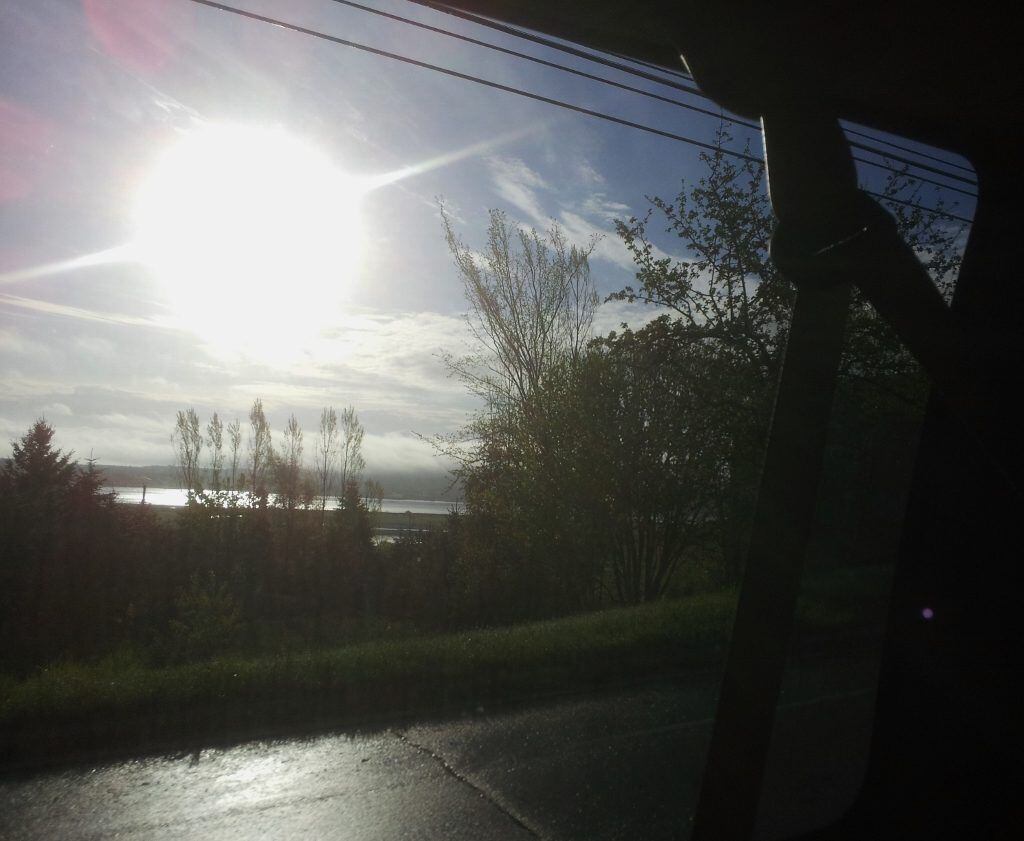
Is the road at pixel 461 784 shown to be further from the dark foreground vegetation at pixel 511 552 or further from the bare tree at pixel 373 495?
the bare tree at pixel 373 495

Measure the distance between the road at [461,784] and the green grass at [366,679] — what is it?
1.97 ft

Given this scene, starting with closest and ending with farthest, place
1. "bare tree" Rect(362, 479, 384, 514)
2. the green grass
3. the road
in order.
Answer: the road → the green grass → "bare tree" Rect(362, 479, 384, 514)

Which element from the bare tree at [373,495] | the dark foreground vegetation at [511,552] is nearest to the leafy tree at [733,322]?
the dark foreground vegetation at [511,552]

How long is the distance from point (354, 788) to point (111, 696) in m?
2.59

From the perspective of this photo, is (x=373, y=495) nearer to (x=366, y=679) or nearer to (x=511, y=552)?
(x=511, y=552)

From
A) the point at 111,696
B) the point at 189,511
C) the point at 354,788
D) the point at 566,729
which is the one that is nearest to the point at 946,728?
the point at 354,788

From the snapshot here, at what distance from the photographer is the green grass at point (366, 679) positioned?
6168 mm

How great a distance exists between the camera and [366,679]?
7344 mm

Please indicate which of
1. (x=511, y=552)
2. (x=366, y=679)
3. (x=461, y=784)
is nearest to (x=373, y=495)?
(x=511, y=552)

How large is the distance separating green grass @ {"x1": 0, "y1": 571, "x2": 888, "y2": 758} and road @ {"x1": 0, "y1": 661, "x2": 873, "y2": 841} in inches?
23.6

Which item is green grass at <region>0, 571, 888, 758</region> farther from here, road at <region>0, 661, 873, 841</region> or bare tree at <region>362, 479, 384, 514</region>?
bare tree at <region>362, 479, 384, 514</region>

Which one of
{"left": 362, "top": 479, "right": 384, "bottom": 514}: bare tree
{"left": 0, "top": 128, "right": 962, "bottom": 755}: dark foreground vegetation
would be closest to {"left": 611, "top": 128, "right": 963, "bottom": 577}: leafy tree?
{"left": 0, "top": 128, "right": 962, "bottom": 755}: dark foreground vegetation

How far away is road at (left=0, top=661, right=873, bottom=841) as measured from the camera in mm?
4492

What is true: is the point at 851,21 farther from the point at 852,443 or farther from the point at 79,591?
the point at 79,591
